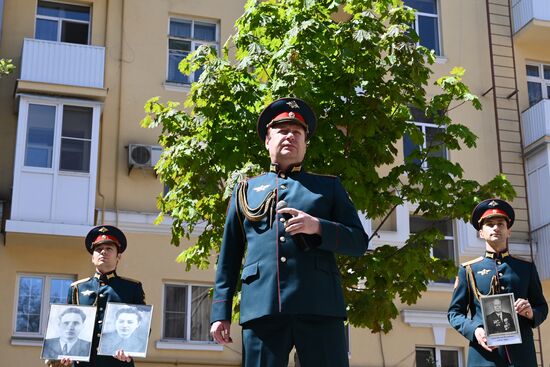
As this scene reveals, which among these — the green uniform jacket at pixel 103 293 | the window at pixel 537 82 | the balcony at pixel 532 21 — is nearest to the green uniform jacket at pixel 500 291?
the green uniform jacket at pixel 103 293

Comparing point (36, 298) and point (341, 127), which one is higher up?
point (341, 127)

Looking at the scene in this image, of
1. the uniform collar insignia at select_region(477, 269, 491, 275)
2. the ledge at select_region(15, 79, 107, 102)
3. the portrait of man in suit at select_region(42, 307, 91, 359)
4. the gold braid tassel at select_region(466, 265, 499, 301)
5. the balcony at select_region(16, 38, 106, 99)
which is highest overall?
the balcony at select_region(16, 38, 106, 99)

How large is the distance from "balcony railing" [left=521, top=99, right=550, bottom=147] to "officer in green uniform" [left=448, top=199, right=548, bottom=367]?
15.9m

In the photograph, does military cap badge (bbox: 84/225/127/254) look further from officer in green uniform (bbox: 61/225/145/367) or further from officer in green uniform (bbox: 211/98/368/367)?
officer in green uniform (bbox: 211/98/368/367)

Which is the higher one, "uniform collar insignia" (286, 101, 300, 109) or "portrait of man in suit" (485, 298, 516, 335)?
"uniform collar insignia" (286, 101, 300, 109)

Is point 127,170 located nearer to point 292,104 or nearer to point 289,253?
point 292,104

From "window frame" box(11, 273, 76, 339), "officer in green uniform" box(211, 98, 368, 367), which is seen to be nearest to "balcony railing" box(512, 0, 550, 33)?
"window frame" box(11, 273, 76, 339)

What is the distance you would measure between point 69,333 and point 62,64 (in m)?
13.3

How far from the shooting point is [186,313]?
768 inches

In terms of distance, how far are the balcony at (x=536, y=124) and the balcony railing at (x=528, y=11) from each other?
2303 millimetres

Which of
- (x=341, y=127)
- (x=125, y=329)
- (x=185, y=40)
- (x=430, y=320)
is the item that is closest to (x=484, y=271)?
(x=125, y=329)

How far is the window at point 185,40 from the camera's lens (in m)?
21.1

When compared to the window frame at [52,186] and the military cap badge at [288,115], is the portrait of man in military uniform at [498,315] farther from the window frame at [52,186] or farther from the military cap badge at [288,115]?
the window frame at [52,186]

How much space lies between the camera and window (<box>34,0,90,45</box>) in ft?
67.1
